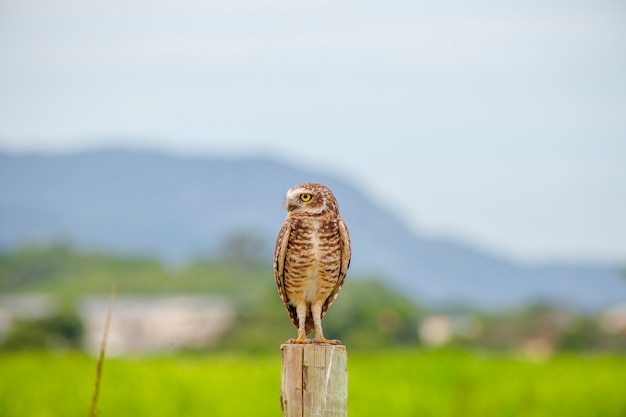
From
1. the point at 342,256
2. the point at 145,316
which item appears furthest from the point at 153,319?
the point at 342,256

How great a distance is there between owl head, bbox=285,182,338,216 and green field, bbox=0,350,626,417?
23.9 feet

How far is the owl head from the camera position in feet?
21.5

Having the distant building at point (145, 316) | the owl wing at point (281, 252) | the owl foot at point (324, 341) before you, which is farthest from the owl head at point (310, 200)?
the distant building at point (145, 316)

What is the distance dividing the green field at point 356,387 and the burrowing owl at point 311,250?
693cm

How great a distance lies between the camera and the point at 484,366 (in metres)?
19.3

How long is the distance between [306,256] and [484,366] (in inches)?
Result: 522

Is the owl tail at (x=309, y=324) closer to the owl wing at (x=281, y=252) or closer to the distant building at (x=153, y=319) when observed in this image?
the owl wing at (x=281, y=252)

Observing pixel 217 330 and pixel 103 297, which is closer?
pixel 217 330

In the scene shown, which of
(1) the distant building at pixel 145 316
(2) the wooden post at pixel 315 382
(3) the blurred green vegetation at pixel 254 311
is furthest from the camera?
(1) the distant building at pixel 145 316

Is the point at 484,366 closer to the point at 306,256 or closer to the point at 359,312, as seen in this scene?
the point at 306,256

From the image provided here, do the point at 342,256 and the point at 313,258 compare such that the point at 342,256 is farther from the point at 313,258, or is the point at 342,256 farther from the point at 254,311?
the point at 254,311

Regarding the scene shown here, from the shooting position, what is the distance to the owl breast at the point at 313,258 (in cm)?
664

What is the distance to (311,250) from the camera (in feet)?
21.8

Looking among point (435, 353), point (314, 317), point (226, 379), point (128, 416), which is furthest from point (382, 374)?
point (314, 317)
